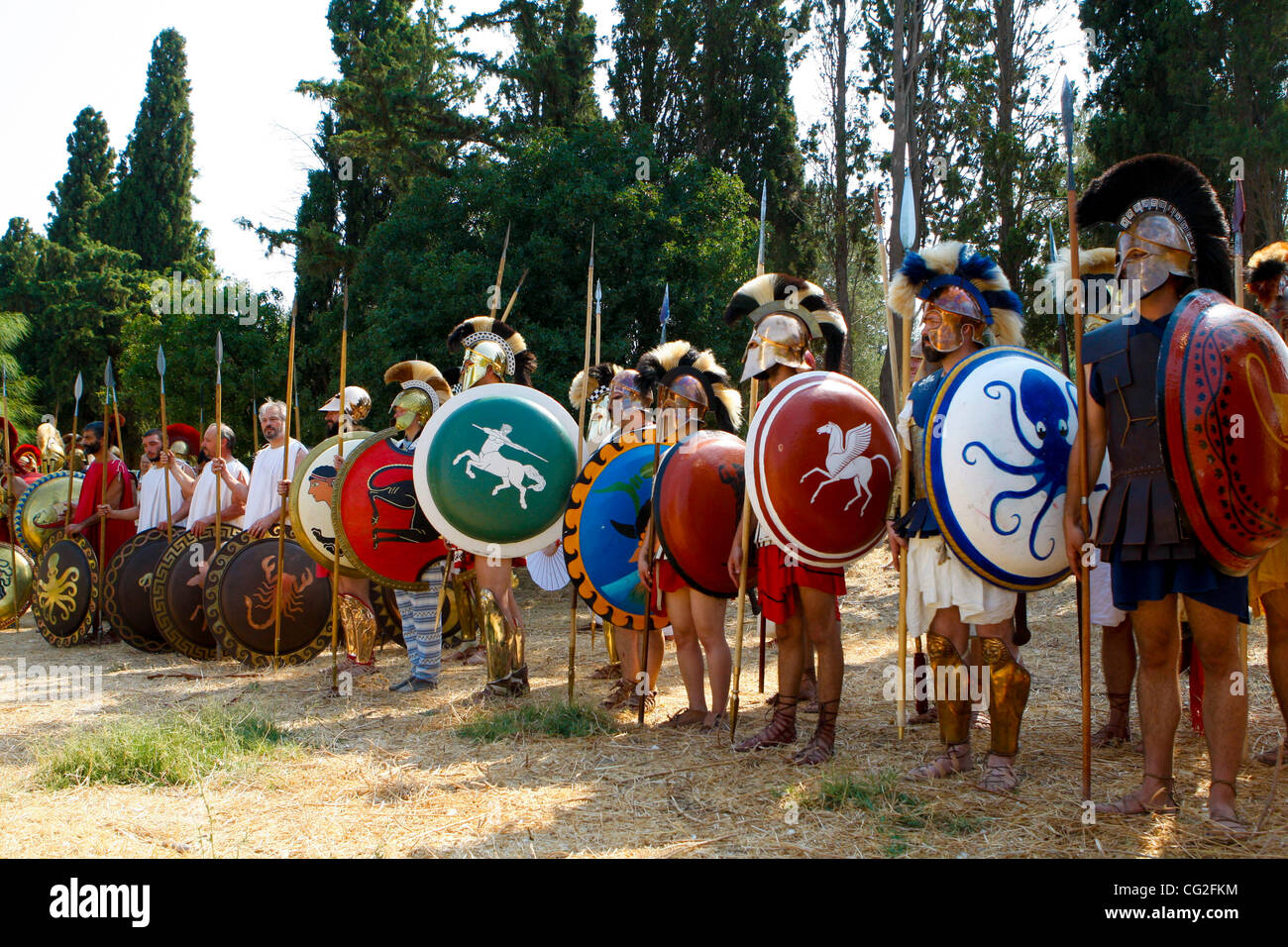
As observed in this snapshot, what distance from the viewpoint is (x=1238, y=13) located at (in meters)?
10.7

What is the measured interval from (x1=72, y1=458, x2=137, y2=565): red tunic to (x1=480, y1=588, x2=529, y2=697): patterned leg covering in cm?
475

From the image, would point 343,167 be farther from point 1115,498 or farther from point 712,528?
point 1115,498

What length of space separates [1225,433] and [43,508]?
10132 millimetres

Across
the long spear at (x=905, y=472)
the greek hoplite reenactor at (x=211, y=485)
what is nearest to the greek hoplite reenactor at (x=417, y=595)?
the greek hoplite reenactor at (x=211, y=485)

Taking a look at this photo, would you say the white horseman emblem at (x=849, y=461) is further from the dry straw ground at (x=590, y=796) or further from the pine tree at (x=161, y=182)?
the pine tree at (x=161, y=182)

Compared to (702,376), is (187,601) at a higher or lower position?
lower

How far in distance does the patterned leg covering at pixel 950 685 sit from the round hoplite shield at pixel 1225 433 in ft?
3.37

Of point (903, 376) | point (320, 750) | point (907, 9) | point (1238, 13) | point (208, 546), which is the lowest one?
point (320, 750)

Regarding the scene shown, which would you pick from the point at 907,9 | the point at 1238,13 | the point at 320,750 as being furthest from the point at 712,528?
the point at 907,9

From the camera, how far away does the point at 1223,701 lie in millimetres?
3037

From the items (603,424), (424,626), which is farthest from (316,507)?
(603,424)

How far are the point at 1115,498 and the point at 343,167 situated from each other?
825 cm

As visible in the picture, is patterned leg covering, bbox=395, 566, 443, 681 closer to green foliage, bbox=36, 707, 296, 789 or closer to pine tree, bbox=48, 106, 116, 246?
green foliage, bbox=36, 707, 296, 789

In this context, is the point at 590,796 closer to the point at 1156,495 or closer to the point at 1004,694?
the point at 1004,694
